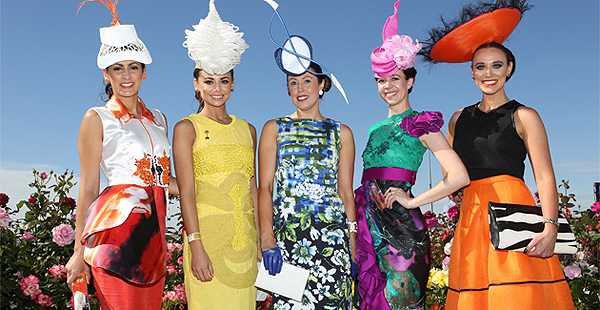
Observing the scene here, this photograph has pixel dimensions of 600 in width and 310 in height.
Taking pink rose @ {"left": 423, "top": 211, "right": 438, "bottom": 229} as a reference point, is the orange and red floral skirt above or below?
below

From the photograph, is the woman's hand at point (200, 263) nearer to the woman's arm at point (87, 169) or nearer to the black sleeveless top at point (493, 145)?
the woman's arm at point (87, 169)

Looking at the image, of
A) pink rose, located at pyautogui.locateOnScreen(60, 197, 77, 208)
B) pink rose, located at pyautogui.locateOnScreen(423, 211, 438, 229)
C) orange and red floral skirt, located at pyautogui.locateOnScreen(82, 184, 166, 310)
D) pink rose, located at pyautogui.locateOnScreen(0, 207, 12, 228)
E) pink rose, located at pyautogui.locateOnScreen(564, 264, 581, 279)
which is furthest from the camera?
pink rose, located at pyautogui.locateOnScreen(60, 197, 77, 208)

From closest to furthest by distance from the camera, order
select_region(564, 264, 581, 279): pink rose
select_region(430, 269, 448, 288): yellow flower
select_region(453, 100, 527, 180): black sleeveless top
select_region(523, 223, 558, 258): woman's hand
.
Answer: select_region(523, 223, 558, 258): woman's hand < select_region(453, 100, 527, 180): black sleeveless top < select_region(564, 264, 581, 279): pink rose < select_region(430, 269, 448, 288): yellow flower

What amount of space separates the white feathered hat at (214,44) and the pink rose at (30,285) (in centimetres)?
367

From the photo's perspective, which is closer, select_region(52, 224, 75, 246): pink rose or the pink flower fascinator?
the pink flower fascinator

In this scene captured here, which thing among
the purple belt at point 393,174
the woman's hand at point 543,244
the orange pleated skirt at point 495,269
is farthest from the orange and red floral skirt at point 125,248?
the woman's hand at point 543,244

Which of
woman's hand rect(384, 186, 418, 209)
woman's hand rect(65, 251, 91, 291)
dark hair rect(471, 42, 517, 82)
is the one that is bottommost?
woman's hand rect(65, 251, 91, 291)

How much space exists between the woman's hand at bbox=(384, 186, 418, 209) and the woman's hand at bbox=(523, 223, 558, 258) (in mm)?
902

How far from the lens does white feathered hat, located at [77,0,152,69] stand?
3504 millimetres

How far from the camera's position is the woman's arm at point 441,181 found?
352 cm

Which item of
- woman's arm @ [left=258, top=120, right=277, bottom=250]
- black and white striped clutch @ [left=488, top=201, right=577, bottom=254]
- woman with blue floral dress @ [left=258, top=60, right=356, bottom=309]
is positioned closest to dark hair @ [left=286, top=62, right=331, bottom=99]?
woman with blue floral dress @ [left=258, top=60, right=356, bottom=309]

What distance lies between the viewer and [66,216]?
6.54 metres

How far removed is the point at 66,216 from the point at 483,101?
579 centimetres

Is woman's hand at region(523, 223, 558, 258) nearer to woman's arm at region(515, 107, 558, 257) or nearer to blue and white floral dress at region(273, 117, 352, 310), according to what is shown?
woman's arm at region(515, 107, 558, 257)
